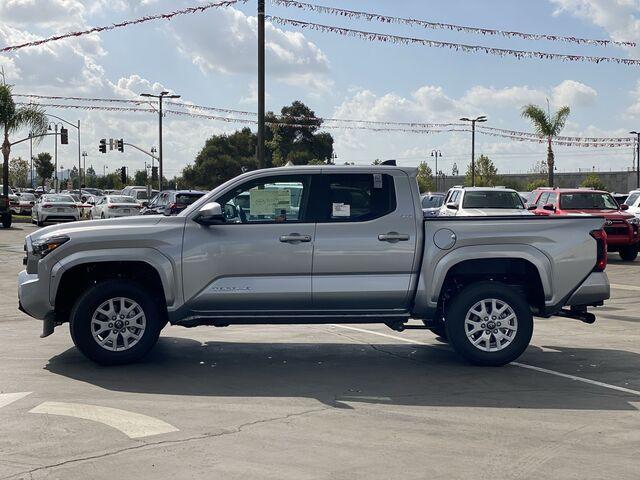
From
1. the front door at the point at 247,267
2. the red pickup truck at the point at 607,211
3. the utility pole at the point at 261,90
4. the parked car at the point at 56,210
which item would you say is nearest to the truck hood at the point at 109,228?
the front door at the point at 247,267

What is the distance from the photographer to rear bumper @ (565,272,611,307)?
27.9 ft

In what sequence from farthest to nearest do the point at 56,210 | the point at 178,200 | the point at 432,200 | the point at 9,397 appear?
Result: the point at 56,210
the point at 432,200
the point at 178,200
the point at 9,397

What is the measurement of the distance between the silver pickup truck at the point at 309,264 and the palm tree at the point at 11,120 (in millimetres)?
40827

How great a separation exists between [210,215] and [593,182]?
219 ft

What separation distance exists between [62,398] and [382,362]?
324cm

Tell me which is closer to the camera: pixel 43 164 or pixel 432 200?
pixel 432 200

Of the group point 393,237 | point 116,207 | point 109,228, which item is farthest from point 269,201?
point 116,207

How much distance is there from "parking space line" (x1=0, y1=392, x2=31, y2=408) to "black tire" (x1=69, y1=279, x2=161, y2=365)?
1.13 m

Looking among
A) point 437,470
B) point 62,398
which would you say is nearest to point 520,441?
point 437,470

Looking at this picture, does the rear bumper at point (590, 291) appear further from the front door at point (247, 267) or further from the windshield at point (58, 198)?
the windshield at point (58, 198)

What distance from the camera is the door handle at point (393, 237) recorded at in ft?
27.0

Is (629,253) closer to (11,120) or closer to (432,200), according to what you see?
A: (432,200)

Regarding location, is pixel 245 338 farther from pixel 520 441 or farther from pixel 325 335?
pixel 520 441

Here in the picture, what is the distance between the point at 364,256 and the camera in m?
8.23
